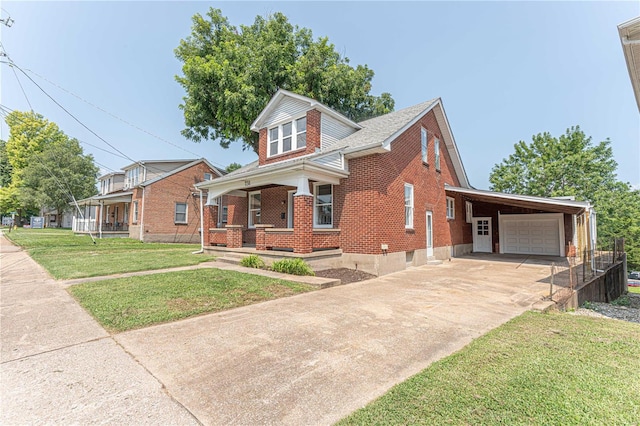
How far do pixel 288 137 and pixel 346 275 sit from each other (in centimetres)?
757

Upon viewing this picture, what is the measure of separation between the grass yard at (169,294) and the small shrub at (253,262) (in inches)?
59.7

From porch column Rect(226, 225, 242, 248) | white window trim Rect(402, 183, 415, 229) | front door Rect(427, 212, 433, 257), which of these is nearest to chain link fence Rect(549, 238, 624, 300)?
front door Rect(427, 212, 433, 257)

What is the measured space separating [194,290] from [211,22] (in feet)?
80.8

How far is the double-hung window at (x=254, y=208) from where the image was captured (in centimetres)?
1509

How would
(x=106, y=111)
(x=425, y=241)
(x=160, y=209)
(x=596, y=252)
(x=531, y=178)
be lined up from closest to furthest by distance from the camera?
(x=596, y=252), (x=425, y=241), (x=106, y=111), (x=160, y=209), (x=531, y=178)

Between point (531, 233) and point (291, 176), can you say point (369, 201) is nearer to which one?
point (291, 176)

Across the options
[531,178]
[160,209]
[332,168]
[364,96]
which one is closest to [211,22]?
[364,96]

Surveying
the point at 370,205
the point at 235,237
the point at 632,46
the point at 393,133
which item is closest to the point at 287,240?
the point at 370,205

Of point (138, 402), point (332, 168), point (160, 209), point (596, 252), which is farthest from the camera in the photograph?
point (160, 209)

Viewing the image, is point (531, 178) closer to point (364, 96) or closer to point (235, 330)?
point (364, 96)

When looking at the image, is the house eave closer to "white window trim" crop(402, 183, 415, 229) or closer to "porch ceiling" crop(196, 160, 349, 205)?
"white window trim" crop(402, 183, 415, 229)

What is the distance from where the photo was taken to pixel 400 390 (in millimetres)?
2658

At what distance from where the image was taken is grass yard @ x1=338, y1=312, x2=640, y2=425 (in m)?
2.27

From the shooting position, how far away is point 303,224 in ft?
31.1
